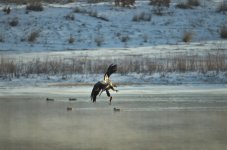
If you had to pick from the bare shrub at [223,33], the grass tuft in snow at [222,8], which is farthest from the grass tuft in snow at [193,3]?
the bare shrub at [223,33]

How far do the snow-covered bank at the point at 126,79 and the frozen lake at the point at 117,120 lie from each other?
237 centimetres

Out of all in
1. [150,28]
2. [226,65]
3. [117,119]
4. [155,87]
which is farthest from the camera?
[150,28]

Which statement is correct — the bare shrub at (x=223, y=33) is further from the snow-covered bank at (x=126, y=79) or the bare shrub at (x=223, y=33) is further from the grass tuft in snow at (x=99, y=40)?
the snow-covered bank at (x=126, y=79)

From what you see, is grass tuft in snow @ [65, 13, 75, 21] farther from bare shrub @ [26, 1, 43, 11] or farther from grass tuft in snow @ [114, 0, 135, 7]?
grass tuft in snow @ [114, 0, 135, 7]

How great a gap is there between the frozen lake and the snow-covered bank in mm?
2368

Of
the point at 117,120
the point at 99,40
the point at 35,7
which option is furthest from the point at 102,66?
the point at 35,7

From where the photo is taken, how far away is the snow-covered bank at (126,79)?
63.6ft

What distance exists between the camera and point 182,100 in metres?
14.6

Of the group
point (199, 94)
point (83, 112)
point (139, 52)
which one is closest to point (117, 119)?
point (83, 112)

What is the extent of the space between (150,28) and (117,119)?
20608mm

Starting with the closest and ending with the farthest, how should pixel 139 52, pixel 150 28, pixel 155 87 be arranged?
1. pixel 155 87
2. pixel 139 52
3. pixel 150 28

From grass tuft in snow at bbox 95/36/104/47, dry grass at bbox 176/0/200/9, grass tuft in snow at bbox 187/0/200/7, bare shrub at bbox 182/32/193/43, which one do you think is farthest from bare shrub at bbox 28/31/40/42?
grass tuft in snow at bbox 187/0/200/7

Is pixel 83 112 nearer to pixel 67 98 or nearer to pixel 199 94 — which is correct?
pixel 67 98

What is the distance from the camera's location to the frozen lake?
9383mm
